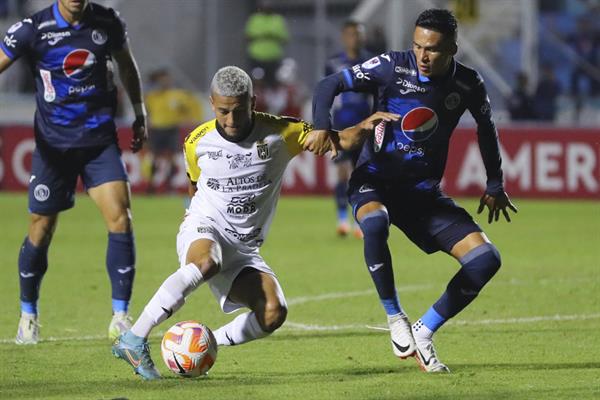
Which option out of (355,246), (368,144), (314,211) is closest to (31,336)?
(368,144)

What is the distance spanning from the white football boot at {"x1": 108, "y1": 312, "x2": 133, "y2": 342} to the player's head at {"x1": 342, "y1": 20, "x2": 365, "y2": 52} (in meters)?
6.85

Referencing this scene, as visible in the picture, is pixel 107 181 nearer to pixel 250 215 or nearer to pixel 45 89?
pixel 45 89

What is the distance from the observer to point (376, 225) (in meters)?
7.40

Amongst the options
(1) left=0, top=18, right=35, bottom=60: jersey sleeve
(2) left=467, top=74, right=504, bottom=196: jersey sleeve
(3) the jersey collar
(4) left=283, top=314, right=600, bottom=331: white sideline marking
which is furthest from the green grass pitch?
(3) the jersey collar

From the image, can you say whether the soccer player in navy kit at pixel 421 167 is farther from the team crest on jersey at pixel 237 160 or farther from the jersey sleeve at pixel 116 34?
the jersey sleeve at pixel 116 34

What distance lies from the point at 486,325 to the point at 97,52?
330cm

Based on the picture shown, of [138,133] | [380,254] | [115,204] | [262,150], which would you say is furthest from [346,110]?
[262,150]

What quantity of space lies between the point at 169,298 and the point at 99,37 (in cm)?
246

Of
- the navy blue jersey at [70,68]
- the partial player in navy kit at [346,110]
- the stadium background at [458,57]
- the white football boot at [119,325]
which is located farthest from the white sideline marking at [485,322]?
the stadium background at [458,57]

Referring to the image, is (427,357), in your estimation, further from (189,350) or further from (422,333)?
(189,350)

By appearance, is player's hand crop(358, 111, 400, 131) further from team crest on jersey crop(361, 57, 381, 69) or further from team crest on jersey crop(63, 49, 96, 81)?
team crest on jersey crop(63, 49, 96, 81)

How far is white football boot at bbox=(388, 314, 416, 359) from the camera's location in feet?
24.0

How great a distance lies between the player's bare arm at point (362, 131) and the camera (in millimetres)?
6941

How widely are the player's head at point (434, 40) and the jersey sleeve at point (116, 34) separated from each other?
223cm
